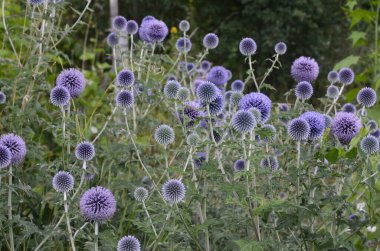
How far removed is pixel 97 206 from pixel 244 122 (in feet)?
2.05

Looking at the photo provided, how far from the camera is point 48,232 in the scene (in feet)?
7.72

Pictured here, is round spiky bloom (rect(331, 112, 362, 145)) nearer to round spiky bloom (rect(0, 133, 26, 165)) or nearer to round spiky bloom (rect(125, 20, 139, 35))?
round spiky bloom (rect(0, 133, 26, 165))

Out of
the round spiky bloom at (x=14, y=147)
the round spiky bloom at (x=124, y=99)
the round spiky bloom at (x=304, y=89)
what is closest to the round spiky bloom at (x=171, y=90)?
the round spiky bloom at (x=124, y=99)

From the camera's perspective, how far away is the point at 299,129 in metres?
2.33

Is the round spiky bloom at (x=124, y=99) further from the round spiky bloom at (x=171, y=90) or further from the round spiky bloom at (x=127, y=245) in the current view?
the round spiky bloom at (x=127, y=245)

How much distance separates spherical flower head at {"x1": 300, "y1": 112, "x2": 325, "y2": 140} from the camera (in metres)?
2.39

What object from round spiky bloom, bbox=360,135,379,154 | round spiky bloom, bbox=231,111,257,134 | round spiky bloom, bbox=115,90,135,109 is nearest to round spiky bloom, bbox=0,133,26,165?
round spiky bloom, bbox=115,90,135,109

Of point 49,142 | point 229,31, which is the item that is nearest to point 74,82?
point 49,142

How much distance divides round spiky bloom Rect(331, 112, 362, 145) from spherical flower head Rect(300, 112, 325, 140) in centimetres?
6

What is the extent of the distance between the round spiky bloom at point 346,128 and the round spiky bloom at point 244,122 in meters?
0.37

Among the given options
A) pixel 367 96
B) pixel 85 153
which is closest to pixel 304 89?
pixel 367 96

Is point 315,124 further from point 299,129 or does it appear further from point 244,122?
point 244,122

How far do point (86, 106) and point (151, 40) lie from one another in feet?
6.92

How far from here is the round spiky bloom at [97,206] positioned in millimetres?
2242
